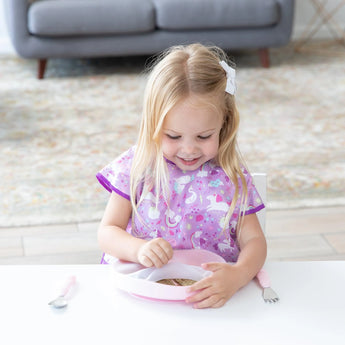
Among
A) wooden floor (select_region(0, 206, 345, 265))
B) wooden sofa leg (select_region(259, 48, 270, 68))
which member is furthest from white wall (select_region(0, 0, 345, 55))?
wooden floor (select_region(0, 206, 345, 265))

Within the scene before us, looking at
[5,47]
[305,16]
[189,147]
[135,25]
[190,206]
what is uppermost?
[189,147]

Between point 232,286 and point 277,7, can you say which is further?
point 277,7

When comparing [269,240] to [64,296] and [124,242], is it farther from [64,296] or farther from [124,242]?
[64,296]

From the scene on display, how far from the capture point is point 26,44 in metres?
4.20

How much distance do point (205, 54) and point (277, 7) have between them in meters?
3.26

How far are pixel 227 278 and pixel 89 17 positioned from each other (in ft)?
11.1

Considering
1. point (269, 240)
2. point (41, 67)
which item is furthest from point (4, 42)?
point (269, 240)

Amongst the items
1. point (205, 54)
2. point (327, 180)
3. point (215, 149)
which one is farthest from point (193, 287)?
point (327, 180)

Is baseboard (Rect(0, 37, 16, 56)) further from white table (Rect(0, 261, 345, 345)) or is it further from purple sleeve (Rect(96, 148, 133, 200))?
white table (Rect(0, 261, 345, 345))

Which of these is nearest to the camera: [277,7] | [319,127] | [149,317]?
[149,317]

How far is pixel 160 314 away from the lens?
3.14ft

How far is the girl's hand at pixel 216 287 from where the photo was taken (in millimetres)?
983

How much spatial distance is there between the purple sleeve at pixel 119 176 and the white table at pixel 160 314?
0.23 meters

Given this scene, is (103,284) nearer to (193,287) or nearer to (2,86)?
(193,287)
